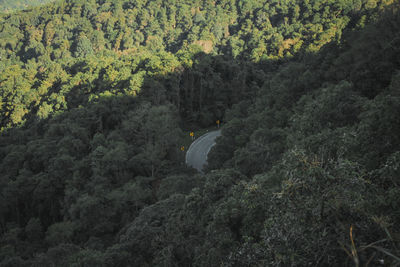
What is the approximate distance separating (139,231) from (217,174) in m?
4.72

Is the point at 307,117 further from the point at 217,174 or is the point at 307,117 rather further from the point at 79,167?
the point at 79,167

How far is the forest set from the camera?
584 cm

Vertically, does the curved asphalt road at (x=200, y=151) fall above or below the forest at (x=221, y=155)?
below

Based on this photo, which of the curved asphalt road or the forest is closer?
the forest

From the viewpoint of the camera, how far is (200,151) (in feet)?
126

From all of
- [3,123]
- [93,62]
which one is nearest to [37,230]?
[3,123]

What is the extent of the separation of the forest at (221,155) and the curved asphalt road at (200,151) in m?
1.35

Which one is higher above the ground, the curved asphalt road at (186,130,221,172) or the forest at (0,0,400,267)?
the forest at (0,0,400,267)

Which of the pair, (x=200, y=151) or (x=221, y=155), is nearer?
(x=221, y=155)

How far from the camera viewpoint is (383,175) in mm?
6449

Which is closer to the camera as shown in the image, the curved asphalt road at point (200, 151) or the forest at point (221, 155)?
the forest at point (221, 155)

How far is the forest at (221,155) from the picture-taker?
19.2ft

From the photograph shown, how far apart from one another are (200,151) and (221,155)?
11027mm

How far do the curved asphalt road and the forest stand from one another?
135 centimetres
